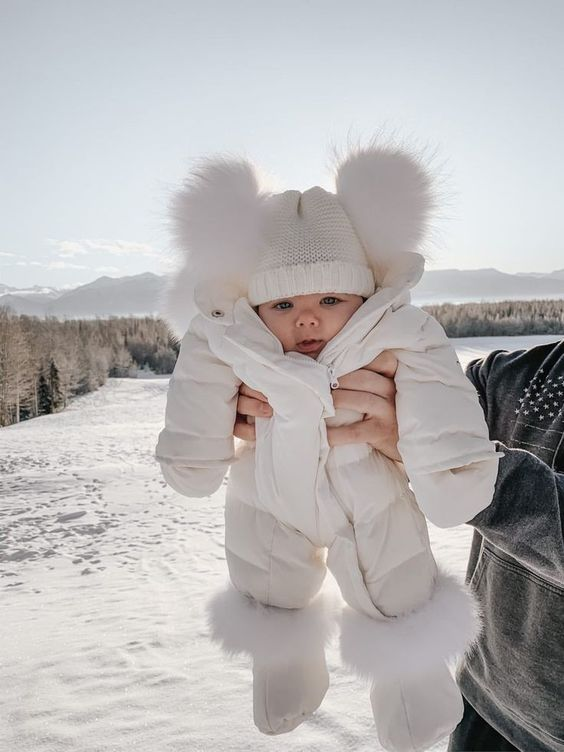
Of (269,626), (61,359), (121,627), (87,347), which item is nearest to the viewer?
(269,626)

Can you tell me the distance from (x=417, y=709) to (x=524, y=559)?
0.38 metres

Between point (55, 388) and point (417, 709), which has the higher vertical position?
point (417, 709)

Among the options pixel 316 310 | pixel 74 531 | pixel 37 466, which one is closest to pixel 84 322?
pixel 37 466

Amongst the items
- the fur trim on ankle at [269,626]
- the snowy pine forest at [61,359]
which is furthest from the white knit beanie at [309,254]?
the snowy pine forest at [61,359]

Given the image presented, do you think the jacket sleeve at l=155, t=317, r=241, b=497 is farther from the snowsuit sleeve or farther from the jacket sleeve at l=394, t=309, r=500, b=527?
the snowsuit sleeve

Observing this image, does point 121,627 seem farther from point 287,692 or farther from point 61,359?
point 61,359

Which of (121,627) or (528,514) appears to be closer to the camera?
(528,514)

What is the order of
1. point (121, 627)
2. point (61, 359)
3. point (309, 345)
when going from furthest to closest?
1. point (61, 359)
2. point (121, 627)
3. point (309, 345)

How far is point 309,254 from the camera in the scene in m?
1.30

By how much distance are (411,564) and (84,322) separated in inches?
1348

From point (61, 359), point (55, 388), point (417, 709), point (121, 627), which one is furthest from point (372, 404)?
point (61, 359)

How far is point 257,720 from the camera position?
118cm

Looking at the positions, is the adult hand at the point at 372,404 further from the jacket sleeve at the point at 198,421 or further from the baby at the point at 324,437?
the jacket sleeve at the point at 198,421

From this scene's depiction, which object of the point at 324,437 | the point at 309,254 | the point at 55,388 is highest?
the point at 309,254
